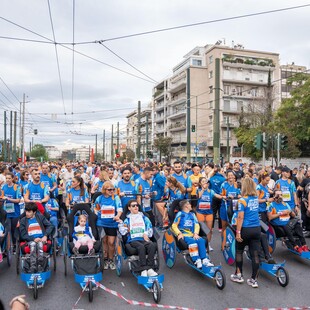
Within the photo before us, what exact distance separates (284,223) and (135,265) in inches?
132

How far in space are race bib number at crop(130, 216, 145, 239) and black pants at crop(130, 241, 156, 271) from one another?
0.92 ft

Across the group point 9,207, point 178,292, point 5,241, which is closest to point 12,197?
point 9,207

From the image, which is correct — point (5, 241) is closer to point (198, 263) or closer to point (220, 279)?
point (198, 263)

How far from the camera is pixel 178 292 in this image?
5.64 metres

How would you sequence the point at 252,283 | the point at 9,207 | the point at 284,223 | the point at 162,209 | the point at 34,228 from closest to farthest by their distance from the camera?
the point at 252,283
the point at 34,228
the point at 284,223
the point at 9,207
the point at 162,209

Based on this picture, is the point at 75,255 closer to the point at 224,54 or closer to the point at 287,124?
the point at 287,124

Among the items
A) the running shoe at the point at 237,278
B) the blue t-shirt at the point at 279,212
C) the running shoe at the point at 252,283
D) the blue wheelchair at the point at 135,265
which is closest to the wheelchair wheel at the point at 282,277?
the running shoe at the point at 252,283

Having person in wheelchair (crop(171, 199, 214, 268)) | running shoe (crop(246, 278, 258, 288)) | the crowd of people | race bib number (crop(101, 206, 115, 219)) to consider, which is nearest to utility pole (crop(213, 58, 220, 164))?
the crowd of people

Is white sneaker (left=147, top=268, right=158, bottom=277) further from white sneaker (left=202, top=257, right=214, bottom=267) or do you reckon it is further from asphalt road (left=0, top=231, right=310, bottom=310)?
white sneaker (left=202, top=257, right=214, bottom=267)

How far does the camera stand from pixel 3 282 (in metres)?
6.00

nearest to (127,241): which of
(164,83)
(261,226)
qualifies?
(261,226)

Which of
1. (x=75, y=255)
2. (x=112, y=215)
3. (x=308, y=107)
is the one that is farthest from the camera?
(x=308, y=107)

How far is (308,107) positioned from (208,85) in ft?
110

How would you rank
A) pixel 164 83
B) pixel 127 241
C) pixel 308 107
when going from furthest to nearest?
pixel 164 83, pixel 308 107, pixel 127 241
